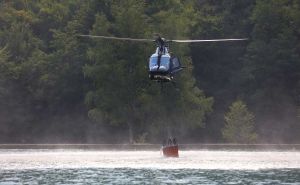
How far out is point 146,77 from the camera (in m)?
126

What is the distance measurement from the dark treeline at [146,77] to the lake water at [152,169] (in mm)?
30876

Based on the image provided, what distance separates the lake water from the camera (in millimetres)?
64312

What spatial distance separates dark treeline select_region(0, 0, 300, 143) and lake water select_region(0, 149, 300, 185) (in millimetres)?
30876

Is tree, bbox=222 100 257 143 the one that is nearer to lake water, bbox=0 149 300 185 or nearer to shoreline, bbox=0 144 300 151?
shoreline, bbox=0 144 300 151

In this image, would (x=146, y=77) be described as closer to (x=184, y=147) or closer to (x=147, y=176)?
(x=184, y=147)

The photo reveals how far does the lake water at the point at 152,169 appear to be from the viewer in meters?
64.3

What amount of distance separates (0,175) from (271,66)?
67384 millimetres

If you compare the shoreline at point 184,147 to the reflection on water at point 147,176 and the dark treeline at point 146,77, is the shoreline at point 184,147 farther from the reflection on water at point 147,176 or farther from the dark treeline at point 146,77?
the reflection on water at point 147,176

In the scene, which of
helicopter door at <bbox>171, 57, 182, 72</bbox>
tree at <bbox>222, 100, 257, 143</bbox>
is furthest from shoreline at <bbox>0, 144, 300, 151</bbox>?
helicopter door at <bbox>171, 57, 182, 72</bbox>

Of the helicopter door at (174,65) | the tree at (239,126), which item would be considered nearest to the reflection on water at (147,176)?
the helicopter door at (174,65)

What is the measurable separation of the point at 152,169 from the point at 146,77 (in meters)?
53.2

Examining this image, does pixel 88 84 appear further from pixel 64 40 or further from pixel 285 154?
pixel 285 154

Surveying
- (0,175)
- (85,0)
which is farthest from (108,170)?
(85,0)

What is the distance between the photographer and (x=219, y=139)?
5143 inches
